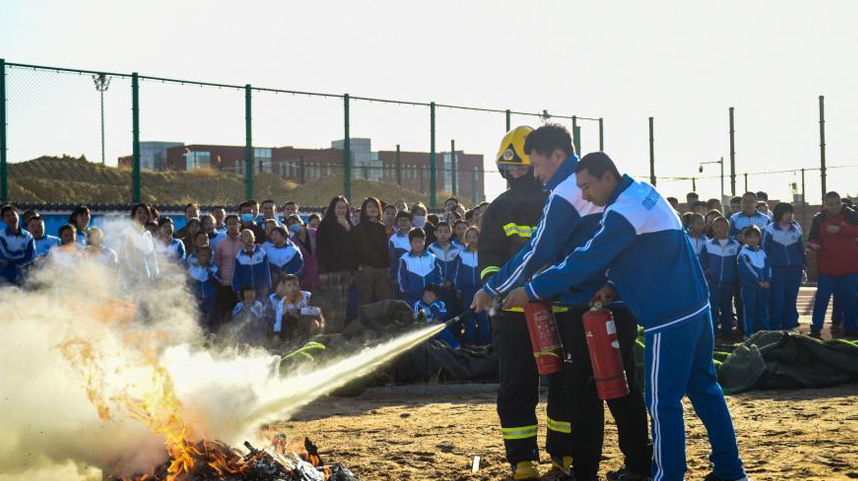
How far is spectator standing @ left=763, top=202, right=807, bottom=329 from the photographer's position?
581 inches

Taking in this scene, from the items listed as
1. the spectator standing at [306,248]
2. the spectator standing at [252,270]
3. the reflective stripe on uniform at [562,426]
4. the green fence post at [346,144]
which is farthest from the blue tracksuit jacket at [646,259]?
the green fence post at [346,144]

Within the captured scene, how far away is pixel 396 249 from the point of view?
13.7 meters

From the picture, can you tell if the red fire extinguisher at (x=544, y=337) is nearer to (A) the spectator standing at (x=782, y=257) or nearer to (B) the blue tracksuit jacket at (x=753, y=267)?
(B) the blue tracksuit jacket at (x=753, y=267)

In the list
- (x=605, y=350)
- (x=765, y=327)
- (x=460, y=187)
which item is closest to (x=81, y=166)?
(x=460, y=187)

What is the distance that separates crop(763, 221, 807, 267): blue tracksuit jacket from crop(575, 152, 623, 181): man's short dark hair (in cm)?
1046

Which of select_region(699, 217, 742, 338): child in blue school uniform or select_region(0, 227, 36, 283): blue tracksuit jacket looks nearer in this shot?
select_region(0, 227, 36, 283): blue tracksuit jacket

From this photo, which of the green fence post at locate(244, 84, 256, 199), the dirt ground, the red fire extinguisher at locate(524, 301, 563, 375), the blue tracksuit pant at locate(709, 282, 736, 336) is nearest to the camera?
the red fire extinguisher at locate(524, 301, 563, 375)

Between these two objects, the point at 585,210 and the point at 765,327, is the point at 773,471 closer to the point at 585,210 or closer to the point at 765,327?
the point at 585,210

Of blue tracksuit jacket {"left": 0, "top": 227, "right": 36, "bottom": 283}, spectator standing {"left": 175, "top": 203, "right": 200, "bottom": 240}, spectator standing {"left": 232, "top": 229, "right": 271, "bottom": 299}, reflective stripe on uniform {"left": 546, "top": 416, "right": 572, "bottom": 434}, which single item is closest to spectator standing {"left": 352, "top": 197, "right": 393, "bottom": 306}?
spectator standing {"left": 232, "top": 229, "right": 271, "bottom": 299}

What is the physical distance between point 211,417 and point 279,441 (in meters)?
0.56

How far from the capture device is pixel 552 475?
6.15 meters

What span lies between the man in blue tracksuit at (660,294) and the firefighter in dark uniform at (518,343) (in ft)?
2.84

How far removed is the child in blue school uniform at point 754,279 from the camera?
14.5m

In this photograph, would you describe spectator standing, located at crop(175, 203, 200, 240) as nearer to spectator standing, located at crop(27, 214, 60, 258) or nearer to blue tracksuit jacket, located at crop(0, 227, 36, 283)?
spectator standing, located at crop(27, 214, 60, 258)
